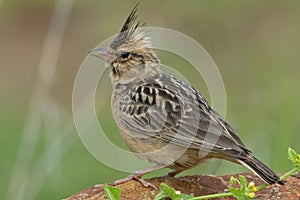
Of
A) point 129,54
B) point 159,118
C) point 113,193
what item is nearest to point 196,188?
point 159,118

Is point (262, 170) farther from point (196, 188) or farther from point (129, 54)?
point (129, 54)

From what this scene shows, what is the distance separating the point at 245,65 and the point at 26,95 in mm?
3892

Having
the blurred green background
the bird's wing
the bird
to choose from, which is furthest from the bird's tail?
the blurred green background

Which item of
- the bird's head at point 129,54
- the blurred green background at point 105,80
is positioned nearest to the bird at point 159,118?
the bird's head at point 129,54

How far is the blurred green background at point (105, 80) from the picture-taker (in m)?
9.81

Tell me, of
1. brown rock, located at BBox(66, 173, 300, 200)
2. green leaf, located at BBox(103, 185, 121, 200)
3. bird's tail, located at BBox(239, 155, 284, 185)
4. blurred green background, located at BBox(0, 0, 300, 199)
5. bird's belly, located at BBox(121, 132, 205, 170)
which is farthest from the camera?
blurred green background, located at BBox(0, 0, 300, 199)

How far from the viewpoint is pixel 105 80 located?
9898 millimetres

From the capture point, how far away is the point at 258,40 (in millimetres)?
18781

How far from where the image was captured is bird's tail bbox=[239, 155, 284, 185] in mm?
6910

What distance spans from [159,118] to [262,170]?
1127 mm

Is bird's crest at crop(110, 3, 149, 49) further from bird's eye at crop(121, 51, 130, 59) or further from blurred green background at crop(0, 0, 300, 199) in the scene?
blurred green background at crop(0, 0, 300, 199)

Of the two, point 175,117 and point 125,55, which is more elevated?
point 125,55

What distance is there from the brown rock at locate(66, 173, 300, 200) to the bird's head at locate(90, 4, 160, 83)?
1331 mm

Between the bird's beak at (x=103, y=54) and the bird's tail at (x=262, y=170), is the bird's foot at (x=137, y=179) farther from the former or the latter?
the bird's beak at (x=103, y=54)
